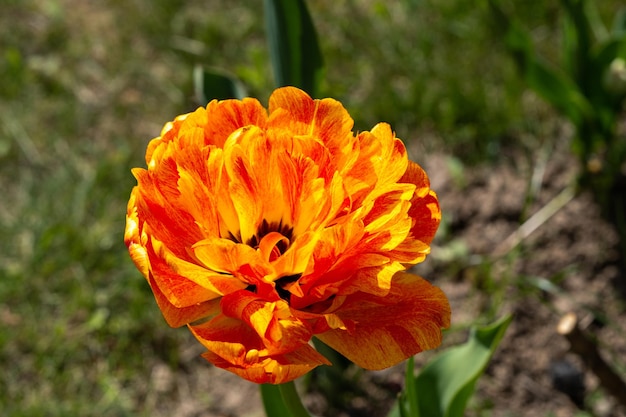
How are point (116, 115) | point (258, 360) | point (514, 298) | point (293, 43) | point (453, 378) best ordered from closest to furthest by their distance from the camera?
point (258, 360)
point (453, 378)
point (293, 43)
point (514, 298)
point (116, 115)

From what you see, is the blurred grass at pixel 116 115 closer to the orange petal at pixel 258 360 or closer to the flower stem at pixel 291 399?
the flower stem at pixel 291 399

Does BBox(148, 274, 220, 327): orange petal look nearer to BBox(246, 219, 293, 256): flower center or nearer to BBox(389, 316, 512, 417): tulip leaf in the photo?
BBox(246, 219, 293, 256): flower center

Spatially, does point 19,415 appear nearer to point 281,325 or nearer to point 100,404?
point 100,404

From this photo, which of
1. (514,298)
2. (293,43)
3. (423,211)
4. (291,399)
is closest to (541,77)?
(514,298)

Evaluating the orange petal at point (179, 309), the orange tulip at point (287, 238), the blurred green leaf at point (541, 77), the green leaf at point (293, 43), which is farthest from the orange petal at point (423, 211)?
the blurred green leaf at point (541, 77)

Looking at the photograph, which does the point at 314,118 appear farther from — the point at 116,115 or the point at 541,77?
the point at 116,115

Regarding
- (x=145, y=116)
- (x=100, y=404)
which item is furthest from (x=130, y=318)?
(x=145, y=116)
